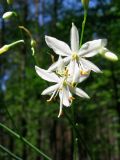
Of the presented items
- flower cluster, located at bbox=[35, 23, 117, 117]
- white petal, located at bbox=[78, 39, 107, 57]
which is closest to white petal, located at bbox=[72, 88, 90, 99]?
flower cluster, located at bbox=[35, 23, 117, 117]

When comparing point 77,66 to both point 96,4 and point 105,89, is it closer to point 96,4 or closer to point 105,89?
point 96,4

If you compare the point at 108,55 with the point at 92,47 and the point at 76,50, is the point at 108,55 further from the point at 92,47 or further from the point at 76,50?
the point at 76,50

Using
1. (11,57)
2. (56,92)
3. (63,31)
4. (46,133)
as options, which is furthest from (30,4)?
(56,92)

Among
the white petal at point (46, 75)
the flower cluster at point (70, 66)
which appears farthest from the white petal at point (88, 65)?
the white petal at point (46, 75)

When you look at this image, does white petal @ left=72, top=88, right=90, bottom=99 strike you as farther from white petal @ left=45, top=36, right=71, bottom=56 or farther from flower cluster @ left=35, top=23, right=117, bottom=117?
white petal @ left=45, top=36, right=71, bottom=56

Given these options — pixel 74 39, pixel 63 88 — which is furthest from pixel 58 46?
pixel 63 88

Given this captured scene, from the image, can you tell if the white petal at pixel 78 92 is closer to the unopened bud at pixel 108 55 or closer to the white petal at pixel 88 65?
the white petal at pixel 88 65
